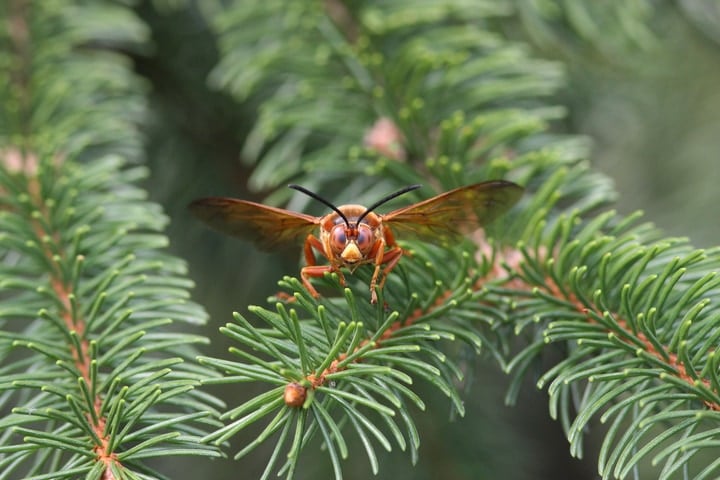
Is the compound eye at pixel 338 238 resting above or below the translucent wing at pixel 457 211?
below

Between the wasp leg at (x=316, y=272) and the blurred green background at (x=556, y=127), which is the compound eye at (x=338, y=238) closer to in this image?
the wasp leg at (x=316, y=272)

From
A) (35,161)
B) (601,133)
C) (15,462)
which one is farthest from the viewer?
(601,133)

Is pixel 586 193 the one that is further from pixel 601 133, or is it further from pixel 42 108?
pixel 42 108

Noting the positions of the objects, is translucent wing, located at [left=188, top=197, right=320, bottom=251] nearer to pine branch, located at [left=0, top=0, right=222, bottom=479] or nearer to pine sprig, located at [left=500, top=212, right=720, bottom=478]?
pine branch, located at [left=0, top=0, right=222, bottom=479]

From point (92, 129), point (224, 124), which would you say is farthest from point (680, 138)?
point (92, 129)

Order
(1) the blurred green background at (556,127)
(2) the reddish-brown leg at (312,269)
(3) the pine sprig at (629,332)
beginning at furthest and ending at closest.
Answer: (1) the blurred green background at (556,127) → (2) the reddish-brown leg at (312,269) → (3) the pine sprig at (629,332)

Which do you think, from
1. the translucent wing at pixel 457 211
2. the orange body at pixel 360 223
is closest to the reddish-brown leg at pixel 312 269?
the orange body at pixel 360 223
